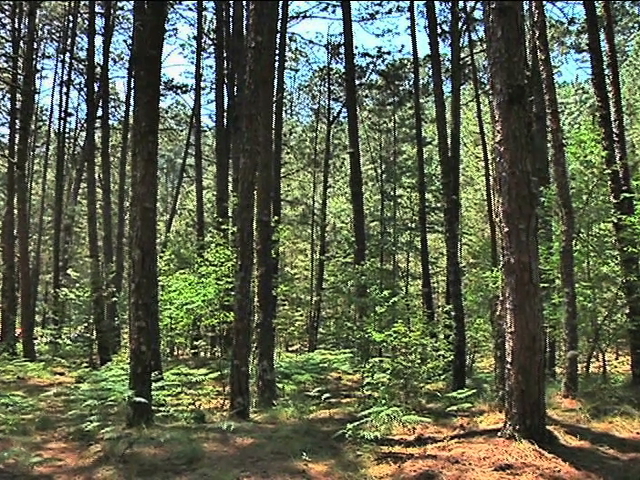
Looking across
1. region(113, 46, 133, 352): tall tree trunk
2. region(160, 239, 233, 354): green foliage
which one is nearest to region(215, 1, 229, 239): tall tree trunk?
region(113, 46, 133, 352): tall tree trunk

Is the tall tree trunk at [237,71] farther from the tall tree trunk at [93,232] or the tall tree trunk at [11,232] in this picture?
the tall tree trunk at [11,232]

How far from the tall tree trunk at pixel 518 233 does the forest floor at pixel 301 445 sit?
0.44m

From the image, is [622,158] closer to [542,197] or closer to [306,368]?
[542,197]

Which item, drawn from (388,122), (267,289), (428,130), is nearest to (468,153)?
(428,130)

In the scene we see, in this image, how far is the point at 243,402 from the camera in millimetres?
8758

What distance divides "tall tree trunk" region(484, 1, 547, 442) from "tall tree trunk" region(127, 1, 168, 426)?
13.3 ft

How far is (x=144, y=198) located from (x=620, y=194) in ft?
25.7

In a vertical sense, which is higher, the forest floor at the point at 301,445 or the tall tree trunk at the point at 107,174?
the tall tree trunk at the point at 107,174

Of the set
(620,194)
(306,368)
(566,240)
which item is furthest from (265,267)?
(620,194)

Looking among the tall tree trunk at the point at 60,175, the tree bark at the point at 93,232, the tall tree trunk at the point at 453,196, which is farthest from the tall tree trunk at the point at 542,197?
the tall tree trunk at the point at 60,175

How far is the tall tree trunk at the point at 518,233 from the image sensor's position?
6738 millimetres

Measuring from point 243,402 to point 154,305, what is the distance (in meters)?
1.83

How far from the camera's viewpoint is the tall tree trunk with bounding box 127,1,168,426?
25.8ft

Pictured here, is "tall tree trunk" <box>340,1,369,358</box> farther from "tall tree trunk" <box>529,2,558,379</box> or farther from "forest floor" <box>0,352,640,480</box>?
"forest floor" <box>0,352,640,480</box>
